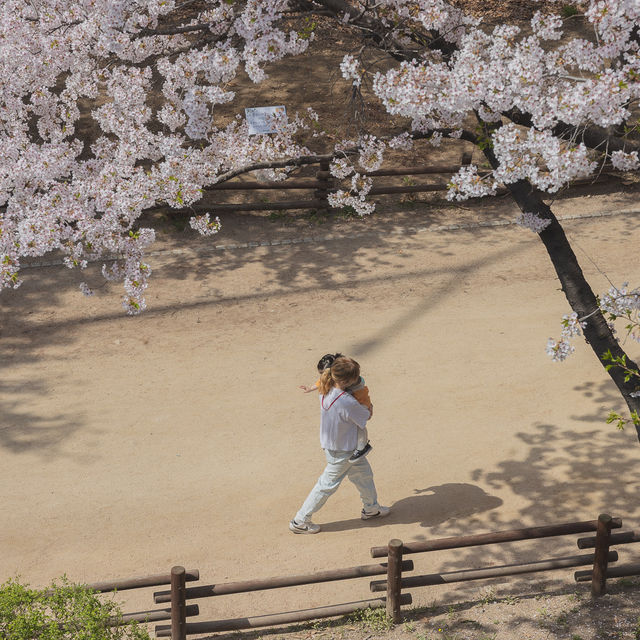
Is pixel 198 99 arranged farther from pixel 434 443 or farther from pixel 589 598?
pixel 589 598

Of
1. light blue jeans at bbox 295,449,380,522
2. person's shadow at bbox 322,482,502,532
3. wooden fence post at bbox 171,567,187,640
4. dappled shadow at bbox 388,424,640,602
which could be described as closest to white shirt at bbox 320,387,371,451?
light blue jeans at bbox 295,449,380,522

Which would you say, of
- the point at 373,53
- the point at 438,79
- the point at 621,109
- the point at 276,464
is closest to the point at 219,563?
the point at 276,464

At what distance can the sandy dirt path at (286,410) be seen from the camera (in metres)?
7.18

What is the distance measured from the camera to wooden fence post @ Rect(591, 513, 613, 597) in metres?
5.95

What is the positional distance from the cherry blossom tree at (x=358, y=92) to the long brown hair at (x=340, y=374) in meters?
1.65

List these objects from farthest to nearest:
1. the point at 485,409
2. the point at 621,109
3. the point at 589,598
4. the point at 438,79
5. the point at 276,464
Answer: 1. the point at 485,409
2. the point at 276,464
3. the point at 589,598
4. the point at 438,79
5. the point at 621,109

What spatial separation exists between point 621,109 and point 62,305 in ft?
27.3

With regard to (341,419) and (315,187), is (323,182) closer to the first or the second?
(315,187)

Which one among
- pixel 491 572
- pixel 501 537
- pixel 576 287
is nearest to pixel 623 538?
pixel 501 537

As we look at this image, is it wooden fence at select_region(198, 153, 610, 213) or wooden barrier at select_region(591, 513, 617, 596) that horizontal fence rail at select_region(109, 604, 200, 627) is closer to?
wooden barrier at select_region(591, 513, 617, 596)

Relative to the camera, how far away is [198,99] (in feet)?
27.6

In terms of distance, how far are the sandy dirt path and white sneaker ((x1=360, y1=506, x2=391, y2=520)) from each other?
0.09 metres

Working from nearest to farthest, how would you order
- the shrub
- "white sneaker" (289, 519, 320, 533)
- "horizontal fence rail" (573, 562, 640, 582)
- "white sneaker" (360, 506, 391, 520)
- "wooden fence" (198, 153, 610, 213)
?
the shrub
"horizontal fence rail" (573, 562, 640, 582)
"white sneaker" (289, 519, 320, 533)
"white sneaker" (360, 506, 391, 520)
"wooden fence" (198, 153, 610, 213)

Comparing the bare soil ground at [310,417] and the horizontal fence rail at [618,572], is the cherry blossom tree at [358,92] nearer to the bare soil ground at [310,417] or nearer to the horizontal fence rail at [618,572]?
the horizontal fence rail at [618,572]
